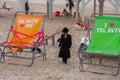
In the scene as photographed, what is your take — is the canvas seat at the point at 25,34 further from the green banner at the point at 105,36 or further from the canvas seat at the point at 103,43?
the green banner at the point at 105,36

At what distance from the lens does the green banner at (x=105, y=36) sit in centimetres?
802

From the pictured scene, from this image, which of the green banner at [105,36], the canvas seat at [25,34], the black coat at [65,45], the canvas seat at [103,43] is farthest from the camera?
the canvas seat at [25,34]

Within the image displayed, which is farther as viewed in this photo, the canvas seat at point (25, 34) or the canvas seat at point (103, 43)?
the canvas seat at point (25, 34)

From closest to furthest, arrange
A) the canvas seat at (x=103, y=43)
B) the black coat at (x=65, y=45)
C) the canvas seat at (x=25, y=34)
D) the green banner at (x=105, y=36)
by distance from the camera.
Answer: the canvas seat at (x=103, y=43)
the green banner at (x=105, y=36)
the black coat at (x=65, y=45)
the canvas seat at (x=25, y=34)

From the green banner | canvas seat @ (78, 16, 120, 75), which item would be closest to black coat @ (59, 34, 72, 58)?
canvas seat @ (78, 16, 120, 75)

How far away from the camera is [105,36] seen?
26.9ft

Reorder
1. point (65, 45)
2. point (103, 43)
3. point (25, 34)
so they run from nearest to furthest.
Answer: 1. point (103, 43)
2. point (65, 45)
3. point (25, 34)

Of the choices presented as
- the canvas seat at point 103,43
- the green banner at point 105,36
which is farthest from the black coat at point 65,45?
the green banner at point 105,36

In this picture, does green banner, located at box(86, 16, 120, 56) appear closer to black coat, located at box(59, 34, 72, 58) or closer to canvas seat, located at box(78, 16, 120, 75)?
canvas seat, located at box(78, 16, 120, 75)

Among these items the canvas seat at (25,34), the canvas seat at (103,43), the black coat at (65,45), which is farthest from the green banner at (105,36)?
the canvas seat at (25,34)

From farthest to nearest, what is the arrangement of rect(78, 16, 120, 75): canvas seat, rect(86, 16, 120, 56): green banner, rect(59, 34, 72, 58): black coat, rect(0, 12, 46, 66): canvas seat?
rect(0, 12, 46, 66): canvas seat
rect(59, 34, 72, 58): black coat
rect(86, 16, 120, 56): green banner
rect(78, 16, 120, 75): canvas seat

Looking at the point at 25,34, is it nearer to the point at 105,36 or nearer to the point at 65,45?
the point at 65,45

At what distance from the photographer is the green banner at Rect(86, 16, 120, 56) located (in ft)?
26.3

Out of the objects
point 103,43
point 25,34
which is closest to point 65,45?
point 103,43
